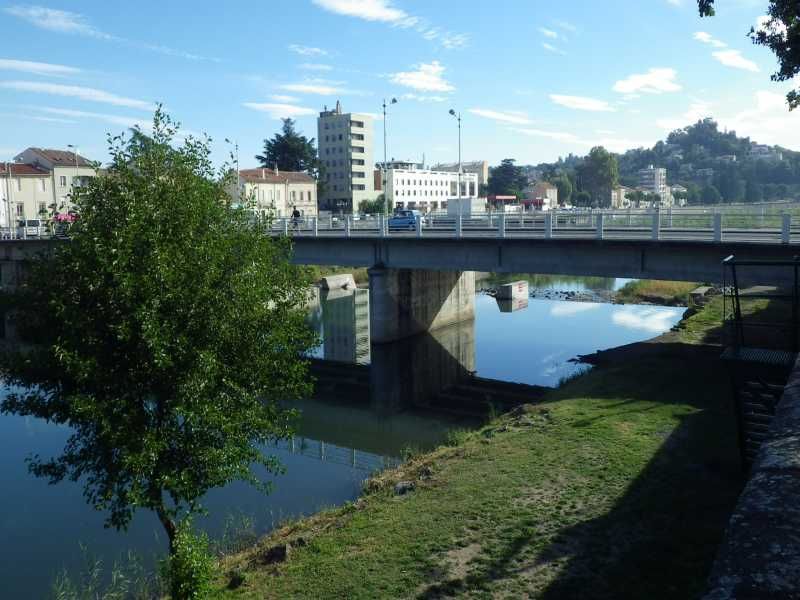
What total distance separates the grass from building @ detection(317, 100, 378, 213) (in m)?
87.5

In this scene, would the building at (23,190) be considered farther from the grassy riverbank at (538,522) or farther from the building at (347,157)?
the grassy riverbank at (538,522)

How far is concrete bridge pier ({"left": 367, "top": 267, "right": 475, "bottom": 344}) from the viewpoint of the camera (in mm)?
37719

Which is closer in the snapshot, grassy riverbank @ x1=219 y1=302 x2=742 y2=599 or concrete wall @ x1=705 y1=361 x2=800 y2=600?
concrete wall @ x1=705 y1=361 x2=800 y2=600

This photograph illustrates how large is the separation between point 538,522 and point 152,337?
22.5 ft

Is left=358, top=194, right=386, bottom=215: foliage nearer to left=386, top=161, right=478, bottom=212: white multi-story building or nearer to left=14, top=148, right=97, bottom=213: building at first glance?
left=386, top=161, right=478, bottom=212: white multi-story building

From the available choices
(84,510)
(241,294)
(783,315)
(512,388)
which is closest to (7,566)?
(84,510)

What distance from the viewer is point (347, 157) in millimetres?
139250

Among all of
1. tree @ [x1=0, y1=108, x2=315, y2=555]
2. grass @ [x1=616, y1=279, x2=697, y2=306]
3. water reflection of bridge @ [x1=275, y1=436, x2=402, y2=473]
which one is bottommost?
water reflection of bridge @ [x1=275, y1=436, x2=402, y2=473]

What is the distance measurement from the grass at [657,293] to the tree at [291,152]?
8085cm

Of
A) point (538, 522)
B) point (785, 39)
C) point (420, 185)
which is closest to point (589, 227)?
point (785, 39)

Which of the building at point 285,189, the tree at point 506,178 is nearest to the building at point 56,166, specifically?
the building at point 285,189

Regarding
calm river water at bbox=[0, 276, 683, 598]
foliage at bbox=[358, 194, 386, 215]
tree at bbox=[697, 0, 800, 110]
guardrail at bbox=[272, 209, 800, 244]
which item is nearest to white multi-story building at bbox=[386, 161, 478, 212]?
foliage at bbox=[358, 194, 386, 215]

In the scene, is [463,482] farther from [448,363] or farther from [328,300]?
[328,300]

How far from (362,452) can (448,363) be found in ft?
43.8
